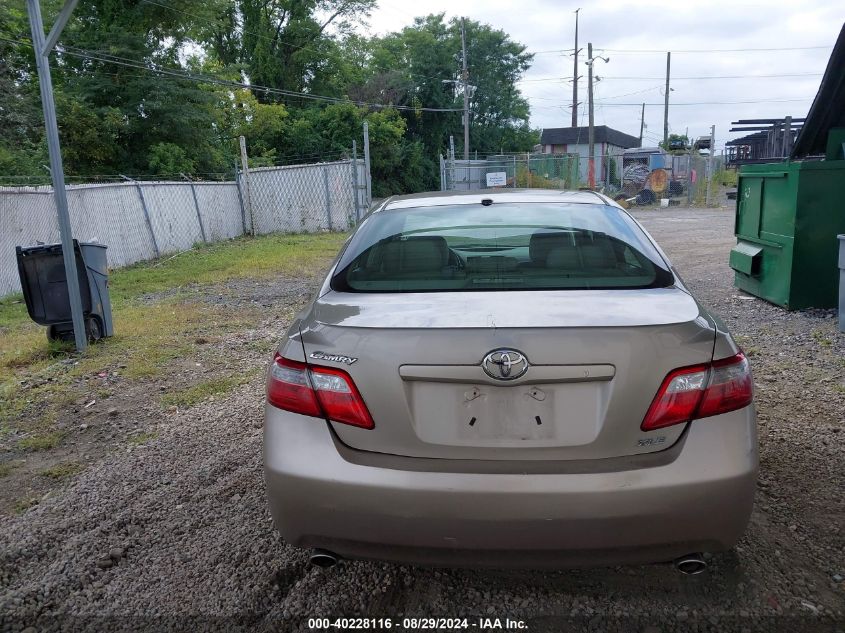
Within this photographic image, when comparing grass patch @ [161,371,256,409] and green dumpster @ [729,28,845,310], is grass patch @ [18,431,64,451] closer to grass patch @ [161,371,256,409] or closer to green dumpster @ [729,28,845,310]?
grass patch @ [161,371,256,409]

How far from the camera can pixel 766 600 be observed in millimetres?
2451

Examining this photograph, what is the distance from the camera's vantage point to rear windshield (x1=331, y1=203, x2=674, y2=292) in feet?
8.61

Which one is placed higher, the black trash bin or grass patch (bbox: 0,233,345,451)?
the black trash bin

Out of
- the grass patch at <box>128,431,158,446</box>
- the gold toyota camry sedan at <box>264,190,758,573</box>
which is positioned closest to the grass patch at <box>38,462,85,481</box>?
the grass patch at <box>128,431,158,446</box>

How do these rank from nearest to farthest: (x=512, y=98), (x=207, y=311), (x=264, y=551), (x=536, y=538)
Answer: (x=536, y=538)
(x=264, y=551)
(x=207, y=311)
(x=512, y=98)

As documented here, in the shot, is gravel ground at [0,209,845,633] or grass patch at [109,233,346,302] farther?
grass patch at [109,233,346,302]

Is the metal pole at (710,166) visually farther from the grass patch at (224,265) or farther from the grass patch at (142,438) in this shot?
the grass patch at (142,438)

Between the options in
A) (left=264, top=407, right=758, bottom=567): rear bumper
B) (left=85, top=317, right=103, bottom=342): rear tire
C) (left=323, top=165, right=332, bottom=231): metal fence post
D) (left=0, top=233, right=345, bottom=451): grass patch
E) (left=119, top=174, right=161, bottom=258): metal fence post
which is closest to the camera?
(left=264, top=407, right=758, bottom=567): rear bumper

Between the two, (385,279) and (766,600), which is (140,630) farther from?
(766,600)

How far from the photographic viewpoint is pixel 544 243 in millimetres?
2967

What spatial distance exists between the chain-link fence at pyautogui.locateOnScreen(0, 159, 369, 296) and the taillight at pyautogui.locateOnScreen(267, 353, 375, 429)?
18.5ft

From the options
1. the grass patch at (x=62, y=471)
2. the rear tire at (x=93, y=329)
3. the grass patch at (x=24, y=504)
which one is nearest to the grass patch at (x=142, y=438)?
the grass patch at (x=62, y=471)

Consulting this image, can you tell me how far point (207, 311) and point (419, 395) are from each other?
277 inches

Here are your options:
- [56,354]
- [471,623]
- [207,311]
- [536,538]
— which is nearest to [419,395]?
[536,538]
